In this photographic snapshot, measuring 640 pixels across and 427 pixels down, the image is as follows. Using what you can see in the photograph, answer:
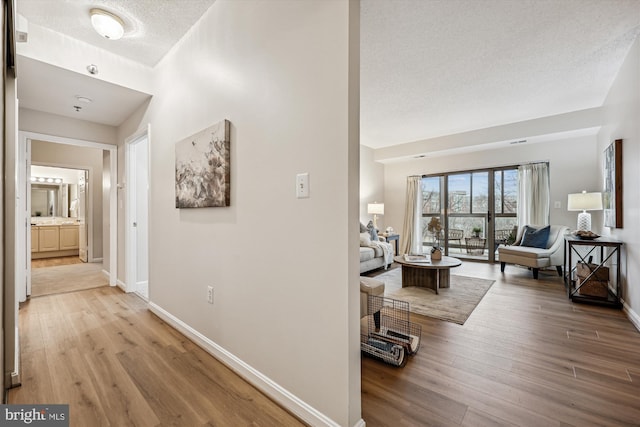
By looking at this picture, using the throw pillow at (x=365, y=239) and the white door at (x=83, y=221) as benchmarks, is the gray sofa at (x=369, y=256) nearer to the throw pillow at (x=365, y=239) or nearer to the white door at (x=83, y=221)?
the throw pillow at (x=365, y=239)

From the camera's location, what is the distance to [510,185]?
5707 millimetres

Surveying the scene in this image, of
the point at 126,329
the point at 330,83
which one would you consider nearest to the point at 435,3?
the point at 330,83

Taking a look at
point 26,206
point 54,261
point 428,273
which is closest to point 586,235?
point 428,273

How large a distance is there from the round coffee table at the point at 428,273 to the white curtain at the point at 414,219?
2.80 m

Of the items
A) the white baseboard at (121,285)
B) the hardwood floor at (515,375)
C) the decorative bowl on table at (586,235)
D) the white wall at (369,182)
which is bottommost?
the hardwood floor at (515,375)

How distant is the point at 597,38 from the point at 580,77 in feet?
2.89

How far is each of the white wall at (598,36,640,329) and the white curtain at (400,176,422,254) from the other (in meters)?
3.61

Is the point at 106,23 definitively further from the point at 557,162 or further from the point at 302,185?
the point at 557,162

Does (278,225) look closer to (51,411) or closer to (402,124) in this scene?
(51,411)

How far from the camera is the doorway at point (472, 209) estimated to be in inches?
227

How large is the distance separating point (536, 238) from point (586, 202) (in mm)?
1123

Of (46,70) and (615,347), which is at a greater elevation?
(46,70)

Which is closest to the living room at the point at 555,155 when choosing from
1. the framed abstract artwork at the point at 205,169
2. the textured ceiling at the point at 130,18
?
the textured ceiling at the point at 130,18

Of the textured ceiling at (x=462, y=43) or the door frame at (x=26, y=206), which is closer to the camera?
the textured ceiling at (x=462, y=43)
